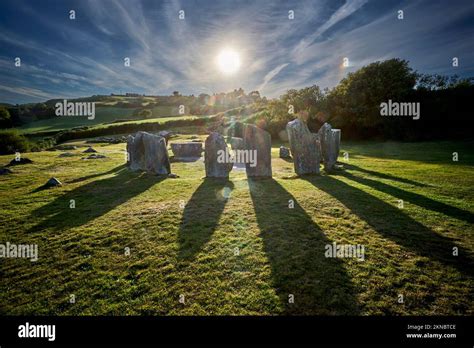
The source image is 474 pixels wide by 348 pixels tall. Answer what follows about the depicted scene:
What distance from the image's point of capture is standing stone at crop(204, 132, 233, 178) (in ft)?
43.9

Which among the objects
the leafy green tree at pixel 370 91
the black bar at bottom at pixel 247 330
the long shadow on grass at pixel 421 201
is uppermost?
the leafy green tree at pixel 370 91

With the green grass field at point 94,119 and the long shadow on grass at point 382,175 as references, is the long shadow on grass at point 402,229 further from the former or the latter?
the green grass field at point 94,119

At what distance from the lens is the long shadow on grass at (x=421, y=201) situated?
291 inches

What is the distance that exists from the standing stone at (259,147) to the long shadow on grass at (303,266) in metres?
5.24

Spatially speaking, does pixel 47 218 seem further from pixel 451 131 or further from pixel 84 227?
pixel 451 131

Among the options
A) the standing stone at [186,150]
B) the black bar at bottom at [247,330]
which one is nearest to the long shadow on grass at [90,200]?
the black bar at bottom at [247,330]

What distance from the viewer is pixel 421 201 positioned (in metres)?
8.78

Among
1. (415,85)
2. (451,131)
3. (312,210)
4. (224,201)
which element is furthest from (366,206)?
(415,85)

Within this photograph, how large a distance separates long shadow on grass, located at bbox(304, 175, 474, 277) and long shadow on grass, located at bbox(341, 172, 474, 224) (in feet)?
3.73

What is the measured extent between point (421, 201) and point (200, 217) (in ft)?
27.8

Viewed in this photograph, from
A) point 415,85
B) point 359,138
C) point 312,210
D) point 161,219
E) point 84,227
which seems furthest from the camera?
point 359,138

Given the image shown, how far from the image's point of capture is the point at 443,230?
6.47 metres

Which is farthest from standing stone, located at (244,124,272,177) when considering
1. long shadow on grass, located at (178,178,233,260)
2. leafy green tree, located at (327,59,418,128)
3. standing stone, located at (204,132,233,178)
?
leafy green tree, located at (327,59,418,128)

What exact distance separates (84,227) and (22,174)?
12223 millimetres
